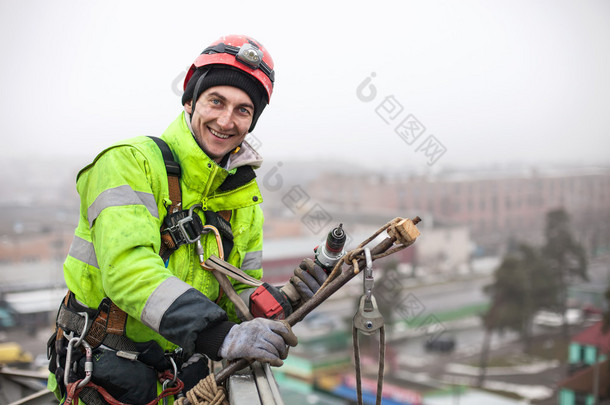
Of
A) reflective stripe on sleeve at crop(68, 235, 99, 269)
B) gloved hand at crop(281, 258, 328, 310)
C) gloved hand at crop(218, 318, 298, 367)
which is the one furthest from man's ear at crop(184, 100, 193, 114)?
gloved hand at crop(218, 318, 298, 367)

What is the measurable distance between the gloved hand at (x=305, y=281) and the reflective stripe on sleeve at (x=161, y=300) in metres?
0.66

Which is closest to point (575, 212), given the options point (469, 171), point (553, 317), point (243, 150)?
point (469, 171)

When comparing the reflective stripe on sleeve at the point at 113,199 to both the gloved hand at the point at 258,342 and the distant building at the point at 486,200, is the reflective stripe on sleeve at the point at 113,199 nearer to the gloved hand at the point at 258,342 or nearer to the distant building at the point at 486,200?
the gloved hand at the point at 258,342

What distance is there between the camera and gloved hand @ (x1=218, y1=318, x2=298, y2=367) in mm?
1802

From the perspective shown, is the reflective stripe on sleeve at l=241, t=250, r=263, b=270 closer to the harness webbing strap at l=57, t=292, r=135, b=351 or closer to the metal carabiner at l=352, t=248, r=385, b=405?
the harness webbing strap at l=57, t=292, r=135, b=351

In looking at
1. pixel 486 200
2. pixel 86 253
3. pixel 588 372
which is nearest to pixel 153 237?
pixel 86 253

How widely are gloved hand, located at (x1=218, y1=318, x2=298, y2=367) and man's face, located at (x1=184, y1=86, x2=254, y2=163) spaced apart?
83cm

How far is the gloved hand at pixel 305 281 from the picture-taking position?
231 cm

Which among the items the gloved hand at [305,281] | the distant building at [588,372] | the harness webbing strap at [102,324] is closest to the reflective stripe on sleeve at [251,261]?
the gloved hand at [305,281]

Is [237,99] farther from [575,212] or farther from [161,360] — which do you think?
[575,212]

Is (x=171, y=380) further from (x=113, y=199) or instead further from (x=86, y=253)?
(x=113, y=199)

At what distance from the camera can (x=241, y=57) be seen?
221 centimetres

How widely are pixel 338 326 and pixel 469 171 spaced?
2639 centimetres

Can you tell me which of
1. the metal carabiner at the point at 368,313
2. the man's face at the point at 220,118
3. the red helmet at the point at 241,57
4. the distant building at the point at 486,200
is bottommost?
the distant building at the point at 486,200
